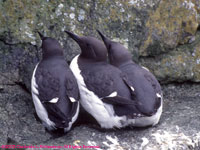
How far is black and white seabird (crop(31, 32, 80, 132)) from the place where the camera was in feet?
14.3

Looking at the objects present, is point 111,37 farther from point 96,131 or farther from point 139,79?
point 96,131

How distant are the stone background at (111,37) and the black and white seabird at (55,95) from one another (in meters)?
0.23

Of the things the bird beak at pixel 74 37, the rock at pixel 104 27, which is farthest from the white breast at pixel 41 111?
the bird beak at pixel 74 37

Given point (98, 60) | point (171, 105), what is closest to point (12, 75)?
point (98, 60)

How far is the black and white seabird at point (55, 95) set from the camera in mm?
4348

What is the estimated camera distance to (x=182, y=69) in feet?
18.4

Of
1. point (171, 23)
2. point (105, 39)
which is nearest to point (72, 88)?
point (105, 39)

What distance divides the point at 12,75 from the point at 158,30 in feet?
6.85

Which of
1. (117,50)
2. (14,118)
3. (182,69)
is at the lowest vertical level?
(14,118)

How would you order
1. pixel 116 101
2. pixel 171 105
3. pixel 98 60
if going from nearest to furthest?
1. pixel 116 101
2. pixel 98 60
3. pixel 171 105

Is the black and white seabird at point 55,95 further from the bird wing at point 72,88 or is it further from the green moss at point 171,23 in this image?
the green moss at point 171,23

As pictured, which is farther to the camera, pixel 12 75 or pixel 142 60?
pixel 142 60

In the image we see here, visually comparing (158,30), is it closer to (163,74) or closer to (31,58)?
(163,74)

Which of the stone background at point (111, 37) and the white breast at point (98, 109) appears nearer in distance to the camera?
the white breast at point (98, 109)
